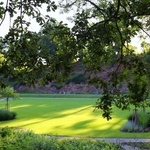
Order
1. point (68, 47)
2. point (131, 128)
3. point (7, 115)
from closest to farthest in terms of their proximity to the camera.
Result: 1. point (68, 47)
2. point (131, 128)
3. point (7, 115)

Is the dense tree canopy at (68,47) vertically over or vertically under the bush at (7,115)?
over

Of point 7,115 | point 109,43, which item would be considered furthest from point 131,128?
point 109,43

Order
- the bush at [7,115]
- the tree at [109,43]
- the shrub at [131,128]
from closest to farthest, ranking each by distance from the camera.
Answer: the tree at [109,43] < the shrub at [131,128] < the bush at [7,115]

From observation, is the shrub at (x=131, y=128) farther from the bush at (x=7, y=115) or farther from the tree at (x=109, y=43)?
the tree at (x=109, y=43)

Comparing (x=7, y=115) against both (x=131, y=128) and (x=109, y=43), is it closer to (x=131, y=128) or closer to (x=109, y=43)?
(x=131, y=128)

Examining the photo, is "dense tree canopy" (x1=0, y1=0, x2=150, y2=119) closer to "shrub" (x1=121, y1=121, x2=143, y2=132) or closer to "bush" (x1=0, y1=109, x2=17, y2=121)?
"shrub" (x1=121, y1=121, x2=143, y2=132)

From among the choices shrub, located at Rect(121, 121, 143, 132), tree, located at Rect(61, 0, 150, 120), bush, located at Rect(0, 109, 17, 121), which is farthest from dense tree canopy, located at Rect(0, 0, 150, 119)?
bush, located at Rect(0, 109, 17, 121)

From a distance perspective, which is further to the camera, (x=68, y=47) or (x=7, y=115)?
(x=7, y=115)

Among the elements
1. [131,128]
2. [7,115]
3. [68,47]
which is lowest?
[131,128]

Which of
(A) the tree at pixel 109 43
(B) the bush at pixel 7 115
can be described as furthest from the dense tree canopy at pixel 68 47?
(B) the bush at pixel 7 115

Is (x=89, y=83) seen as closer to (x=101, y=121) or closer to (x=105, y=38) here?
(x=105, y=38)

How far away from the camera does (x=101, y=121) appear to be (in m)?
17.7

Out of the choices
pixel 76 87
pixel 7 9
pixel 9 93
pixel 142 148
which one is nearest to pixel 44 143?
pixel 142 148

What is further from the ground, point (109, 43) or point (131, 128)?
point (109, 43)
